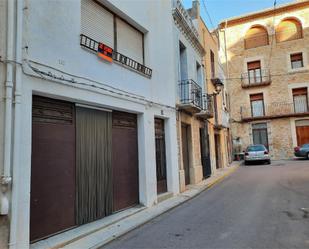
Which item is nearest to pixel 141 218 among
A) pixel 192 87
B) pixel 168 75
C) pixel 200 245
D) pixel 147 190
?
pixel 147 190

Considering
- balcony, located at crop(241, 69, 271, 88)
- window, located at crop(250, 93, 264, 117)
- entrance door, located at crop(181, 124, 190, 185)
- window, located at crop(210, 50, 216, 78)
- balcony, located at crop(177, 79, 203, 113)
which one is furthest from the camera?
window, located at crop(250, 93, 264, 117)

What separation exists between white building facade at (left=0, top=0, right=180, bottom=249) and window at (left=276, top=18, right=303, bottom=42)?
21321mm

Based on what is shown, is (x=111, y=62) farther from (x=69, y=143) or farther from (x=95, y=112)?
(x=69, y=143)

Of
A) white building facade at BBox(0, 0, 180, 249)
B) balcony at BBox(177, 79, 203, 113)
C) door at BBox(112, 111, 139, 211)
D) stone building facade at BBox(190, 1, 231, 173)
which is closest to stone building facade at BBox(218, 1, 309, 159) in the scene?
stone building facade at BBox(190, 1, 231, 173)

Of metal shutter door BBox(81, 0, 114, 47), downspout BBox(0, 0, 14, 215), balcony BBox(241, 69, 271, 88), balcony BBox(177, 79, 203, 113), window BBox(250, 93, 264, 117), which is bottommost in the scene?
downspout BBox(0, 0, 14, 215)

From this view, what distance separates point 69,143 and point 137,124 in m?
2.65

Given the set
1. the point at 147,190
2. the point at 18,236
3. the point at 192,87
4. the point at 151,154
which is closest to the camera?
the point at 18,236

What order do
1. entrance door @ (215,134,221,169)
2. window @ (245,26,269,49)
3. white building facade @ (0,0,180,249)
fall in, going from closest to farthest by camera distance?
1. white building facade @ (0,0,180,249)
2. entrance door @ (215,134,221,169)
3. window @ (245,26,269,49)

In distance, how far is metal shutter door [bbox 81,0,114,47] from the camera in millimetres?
5902

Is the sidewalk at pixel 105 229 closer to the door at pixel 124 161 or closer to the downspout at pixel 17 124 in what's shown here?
the door at pixel 124 161

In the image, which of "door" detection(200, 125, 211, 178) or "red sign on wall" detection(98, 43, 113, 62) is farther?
"door" detection(200, 125, 211, 178)

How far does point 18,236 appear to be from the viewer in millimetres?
3885

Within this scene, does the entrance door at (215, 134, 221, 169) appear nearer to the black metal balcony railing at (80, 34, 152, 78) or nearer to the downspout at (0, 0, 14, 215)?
the black metal balcony railing at (80, 34, 152, 78)

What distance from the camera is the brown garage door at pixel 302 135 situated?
23.9m
